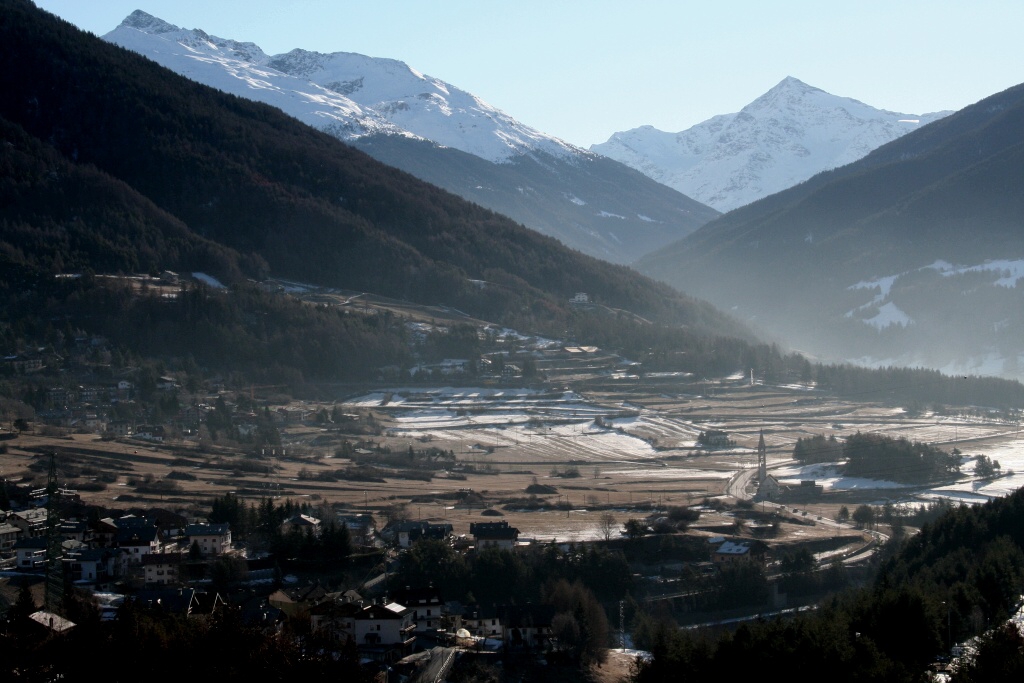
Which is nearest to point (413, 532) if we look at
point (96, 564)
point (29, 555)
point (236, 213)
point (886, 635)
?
point (96, 564)

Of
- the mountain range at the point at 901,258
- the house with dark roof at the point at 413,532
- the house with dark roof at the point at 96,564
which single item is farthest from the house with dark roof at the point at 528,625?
the mountain range at the point at 901,258

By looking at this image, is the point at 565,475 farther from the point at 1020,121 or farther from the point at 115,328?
the point at 1020,121

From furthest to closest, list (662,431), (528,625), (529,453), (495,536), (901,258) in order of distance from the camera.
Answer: (901,258) → (662,431) → (529,453) → (495,536) → (528,625)

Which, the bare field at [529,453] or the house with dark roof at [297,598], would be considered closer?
the house with dark roof at [297,598]

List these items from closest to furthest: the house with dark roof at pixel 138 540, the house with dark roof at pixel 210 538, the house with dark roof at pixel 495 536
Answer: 1. the house with dark roof at pixel 138 540
2. the house with dark roof at pixel 210 538
3. the house with dark roof at pixel 495 536

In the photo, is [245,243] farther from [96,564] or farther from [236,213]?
[96,564]

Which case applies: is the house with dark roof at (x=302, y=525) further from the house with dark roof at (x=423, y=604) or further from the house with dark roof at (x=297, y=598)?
the house with dark roof at (x=423, y=604)

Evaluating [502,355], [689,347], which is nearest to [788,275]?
[689,347]
